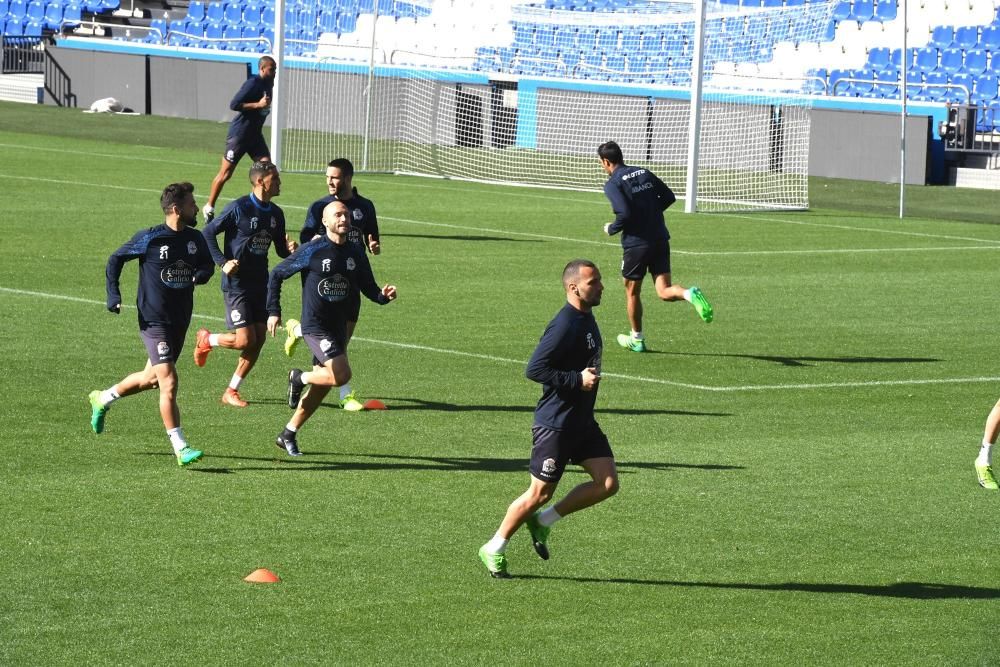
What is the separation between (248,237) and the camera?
1342 centimetres

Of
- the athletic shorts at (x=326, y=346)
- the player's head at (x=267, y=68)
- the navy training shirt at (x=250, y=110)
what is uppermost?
the player's head at (x=267, y=68)

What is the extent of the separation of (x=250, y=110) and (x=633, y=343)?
10889 mm

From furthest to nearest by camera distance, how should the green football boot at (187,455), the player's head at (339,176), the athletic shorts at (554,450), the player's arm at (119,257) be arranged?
the player's head at (339,176) < the player's arm at (119,257) < the green football boot at (187,455) < the athletic shorts at (554,450)

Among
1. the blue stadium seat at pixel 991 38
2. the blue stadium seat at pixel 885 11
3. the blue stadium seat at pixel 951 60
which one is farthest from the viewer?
the blue stadium seat at pixel 885 11

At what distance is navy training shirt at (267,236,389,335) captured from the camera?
1208cm

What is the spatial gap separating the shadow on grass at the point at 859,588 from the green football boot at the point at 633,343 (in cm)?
790

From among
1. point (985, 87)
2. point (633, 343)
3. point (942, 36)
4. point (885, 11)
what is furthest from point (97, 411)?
point (885, 11)

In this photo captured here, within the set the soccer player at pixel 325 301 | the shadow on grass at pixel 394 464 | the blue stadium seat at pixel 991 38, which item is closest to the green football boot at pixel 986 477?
the shadow on grass at pixel 394 464

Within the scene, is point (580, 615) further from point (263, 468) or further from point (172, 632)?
point (263, 468)

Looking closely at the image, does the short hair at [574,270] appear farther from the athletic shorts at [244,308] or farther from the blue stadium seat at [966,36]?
the blue stadium seat at [966,36]

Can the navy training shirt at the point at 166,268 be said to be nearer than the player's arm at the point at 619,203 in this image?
Yes

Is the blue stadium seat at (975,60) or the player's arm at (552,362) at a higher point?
the blue stadium seat at (975,60)

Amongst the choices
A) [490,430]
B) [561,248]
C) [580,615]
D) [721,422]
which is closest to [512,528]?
[580,615]

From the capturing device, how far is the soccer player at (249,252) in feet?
43.9
